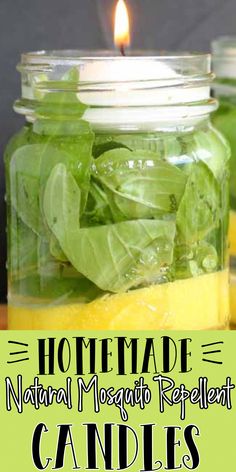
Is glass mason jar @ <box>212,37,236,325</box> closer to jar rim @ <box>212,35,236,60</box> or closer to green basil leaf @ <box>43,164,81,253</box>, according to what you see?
jar rim @ <box>212,35,236,60</box>

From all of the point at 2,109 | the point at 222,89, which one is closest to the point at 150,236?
the point at 222,89

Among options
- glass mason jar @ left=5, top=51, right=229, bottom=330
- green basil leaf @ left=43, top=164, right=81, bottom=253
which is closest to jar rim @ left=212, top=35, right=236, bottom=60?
glass mason jar @ left=5, top=51, right=229, bottom=330

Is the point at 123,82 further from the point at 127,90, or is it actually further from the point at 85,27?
the point at 85,27

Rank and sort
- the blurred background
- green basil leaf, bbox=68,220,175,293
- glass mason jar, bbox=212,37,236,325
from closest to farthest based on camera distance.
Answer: green basil leaf, bbox=68,220,175,293
glass mason jar, bbox=212,37,236,325
the blurred background

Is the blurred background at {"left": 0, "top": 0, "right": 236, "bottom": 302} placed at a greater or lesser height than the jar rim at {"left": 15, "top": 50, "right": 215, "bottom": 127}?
greater

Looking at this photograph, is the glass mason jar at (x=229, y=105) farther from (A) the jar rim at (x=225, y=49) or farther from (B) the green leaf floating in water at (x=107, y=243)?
(B) the green leaf floating in water at (x=107, y=243)

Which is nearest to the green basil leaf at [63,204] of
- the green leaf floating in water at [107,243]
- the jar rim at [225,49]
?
the green leaf floating in water at [107,243]
